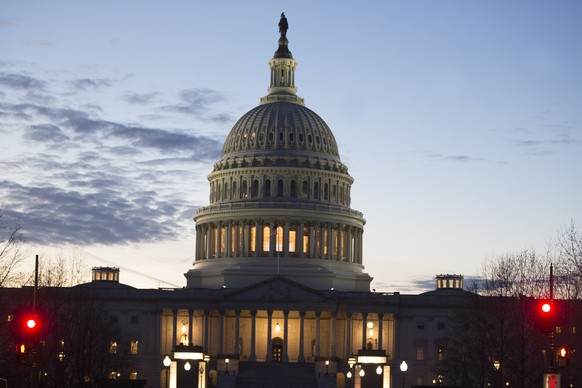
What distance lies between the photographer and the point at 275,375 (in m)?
169

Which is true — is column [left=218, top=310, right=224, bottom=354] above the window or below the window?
above

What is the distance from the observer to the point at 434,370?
585 feet

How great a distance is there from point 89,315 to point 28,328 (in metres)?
65.1

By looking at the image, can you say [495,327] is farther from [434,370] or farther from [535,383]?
[434,370]

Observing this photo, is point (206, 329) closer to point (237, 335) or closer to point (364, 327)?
point (237, 335)

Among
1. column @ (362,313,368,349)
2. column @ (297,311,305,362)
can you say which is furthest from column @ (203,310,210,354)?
column @ (362,313,368,349)

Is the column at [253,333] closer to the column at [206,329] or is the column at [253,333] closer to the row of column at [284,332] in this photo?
the row of column at [284,332]

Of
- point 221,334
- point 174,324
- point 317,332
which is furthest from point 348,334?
point 174,324

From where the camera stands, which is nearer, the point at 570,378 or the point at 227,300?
the point at 570,378

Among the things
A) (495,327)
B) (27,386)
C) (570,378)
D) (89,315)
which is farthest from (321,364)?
(27,386)

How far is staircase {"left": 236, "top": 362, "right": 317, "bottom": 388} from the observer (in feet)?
538

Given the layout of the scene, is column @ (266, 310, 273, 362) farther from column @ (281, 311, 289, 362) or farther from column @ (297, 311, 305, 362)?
column @ (297, 311, 305, 362)

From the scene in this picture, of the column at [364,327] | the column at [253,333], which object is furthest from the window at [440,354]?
the column at [253,333]

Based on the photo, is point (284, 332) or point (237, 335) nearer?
point (237, 335)
